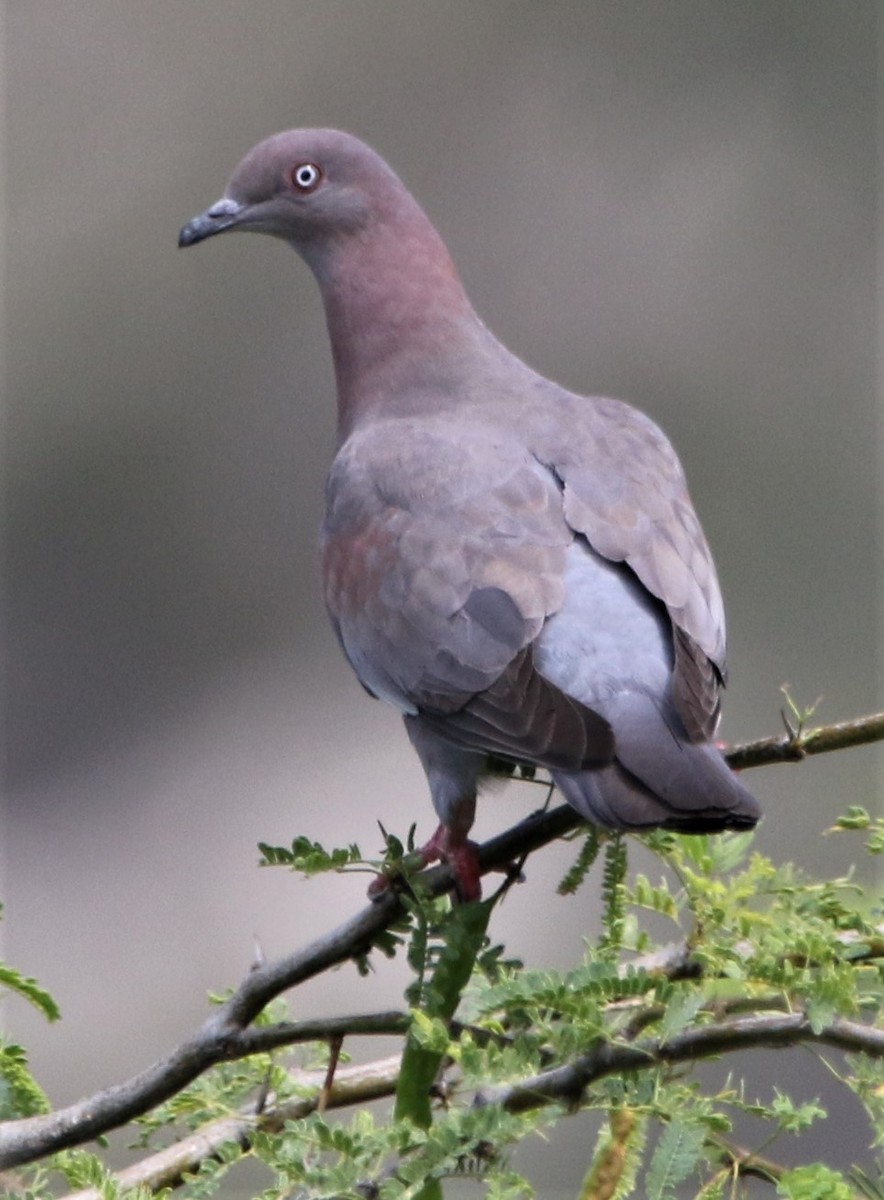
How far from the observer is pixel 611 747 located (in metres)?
2.02

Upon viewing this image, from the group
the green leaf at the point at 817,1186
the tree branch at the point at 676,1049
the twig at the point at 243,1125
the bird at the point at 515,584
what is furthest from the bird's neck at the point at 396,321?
the green leaf at the point at 817,1186

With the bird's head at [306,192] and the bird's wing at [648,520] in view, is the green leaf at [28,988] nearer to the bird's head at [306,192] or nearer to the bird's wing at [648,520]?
the bird's wing at [648,520]

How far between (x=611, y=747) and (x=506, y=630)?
0.32 metres

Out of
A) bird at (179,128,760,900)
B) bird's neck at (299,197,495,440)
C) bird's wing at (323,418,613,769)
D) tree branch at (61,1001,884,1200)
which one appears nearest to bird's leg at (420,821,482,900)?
bird at (179,128,760,900)

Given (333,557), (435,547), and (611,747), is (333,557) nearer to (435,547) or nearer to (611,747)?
(435,547)

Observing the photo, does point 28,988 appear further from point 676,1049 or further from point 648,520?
point 648,520

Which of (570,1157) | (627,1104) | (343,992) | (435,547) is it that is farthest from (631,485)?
(343,992)

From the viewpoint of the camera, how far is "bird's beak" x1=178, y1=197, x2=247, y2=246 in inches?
Answer: 133

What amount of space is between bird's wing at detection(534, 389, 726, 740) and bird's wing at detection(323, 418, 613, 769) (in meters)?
0.05

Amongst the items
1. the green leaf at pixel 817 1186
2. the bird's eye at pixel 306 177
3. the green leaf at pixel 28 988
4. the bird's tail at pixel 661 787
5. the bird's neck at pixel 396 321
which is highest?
the bird's eye at pixel 306 177

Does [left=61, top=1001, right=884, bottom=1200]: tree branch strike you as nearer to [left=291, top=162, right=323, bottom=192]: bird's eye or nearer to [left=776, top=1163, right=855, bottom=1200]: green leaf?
[left=776, top=1163, right=855, bottom=1200]: green leaf

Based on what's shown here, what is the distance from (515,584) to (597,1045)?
89 centimetres

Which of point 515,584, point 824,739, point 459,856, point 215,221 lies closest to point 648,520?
point 515,584

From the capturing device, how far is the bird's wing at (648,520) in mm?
2271
